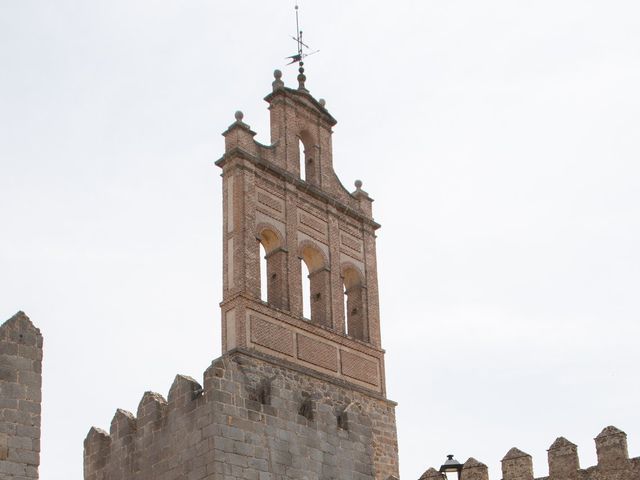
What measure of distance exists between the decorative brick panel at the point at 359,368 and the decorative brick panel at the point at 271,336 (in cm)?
171

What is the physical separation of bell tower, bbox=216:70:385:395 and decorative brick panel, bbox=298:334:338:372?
0.02m

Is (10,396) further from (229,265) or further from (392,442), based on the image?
(392,442)

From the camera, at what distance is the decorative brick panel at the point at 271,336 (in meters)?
21.6

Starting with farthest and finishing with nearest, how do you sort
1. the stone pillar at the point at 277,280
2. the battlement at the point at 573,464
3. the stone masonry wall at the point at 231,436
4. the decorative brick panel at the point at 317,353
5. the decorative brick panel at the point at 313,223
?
the decorative brick panel at the point at 313,223 → the stone pillar at the point at 277,280 → the decorative brick panel at the point at 317,353 → the battlement at the point at 573,464 → the stone masonry wall at the point at 231,436

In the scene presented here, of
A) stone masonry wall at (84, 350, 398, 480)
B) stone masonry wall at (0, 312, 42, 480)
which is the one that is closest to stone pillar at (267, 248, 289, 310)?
stone masonry wall at (84, 350, 398, 480)

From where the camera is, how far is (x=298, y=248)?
2403 centimetres

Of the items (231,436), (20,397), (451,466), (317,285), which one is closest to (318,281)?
(317,285)

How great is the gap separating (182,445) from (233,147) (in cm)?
1320

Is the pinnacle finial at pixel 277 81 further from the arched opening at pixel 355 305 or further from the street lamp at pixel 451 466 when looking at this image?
the street lamp at pixel 451 466

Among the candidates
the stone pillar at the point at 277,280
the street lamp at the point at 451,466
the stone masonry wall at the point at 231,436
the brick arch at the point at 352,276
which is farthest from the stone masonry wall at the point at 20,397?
the brick arch at the point at 352,276

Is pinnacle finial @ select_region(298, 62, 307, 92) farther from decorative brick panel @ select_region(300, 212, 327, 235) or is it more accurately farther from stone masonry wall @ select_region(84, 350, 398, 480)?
stone masonry wall @ select_region(84, 350, 398, 480)

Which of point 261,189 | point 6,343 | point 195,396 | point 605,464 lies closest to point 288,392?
point 195,396

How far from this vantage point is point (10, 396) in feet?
31.1

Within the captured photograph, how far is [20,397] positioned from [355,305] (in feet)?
52.4
